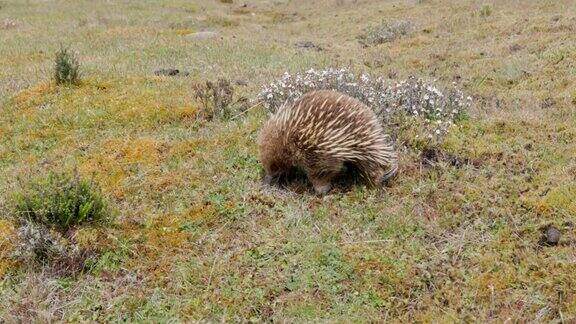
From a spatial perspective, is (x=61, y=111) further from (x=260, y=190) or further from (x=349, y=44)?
(x=349, y=44)

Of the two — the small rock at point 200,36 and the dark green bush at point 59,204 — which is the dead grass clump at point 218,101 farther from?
the small rock at point 200,36

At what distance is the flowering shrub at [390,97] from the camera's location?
7.80m

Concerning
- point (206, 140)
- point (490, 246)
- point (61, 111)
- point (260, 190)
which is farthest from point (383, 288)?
point (61, 111)

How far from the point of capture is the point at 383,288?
199 inches

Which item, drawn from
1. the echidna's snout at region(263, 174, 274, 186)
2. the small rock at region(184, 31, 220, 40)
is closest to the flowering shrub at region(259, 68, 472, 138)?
the echidna's snout at region(263, 174, 274, 186)

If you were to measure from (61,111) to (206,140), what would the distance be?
298 cm

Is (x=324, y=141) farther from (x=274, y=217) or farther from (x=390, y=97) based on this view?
(x=390, y=97)

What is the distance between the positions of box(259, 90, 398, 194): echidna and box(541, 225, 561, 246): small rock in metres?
1.85

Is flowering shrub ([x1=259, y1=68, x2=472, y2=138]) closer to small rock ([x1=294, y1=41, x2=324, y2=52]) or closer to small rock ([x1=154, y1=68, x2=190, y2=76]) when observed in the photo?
small rock ([x1=154, y1=68, x2=190, y2=76])

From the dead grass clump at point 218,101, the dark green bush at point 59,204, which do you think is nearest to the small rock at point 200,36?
the dead grass clump at point 218,101

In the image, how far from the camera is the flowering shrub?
7.80 m

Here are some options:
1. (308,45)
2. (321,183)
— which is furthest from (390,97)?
(308,45)

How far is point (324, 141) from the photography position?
238 inches

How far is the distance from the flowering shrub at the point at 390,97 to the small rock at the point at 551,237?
230cm
